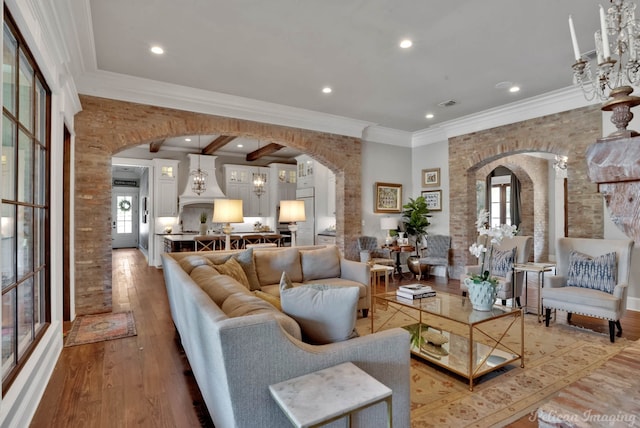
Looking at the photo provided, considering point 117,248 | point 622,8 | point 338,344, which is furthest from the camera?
point 117,248

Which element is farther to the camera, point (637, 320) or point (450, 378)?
point (637, 320)

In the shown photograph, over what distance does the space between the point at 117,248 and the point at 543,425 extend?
47.6 ft

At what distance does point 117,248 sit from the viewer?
12.8 metres

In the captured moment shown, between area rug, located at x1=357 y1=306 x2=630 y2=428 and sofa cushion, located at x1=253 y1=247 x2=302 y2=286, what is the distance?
1.70 metres

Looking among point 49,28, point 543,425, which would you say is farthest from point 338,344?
point 49,28

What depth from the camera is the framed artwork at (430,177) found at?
269 inches

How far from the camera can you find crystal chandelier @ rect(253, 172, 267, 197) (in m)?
9.30

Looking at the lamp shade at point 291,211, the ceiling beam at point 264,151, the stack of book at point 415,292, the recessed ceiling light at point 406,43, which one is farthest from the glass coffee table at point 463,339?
the ceiling beam at point 264,151

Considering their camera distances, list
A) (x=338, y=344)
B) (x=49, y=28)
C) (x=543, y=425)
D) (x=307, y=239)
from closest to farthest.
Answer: (x=543, y=425) → (x=338, y=344) → (x=49, y=28) → (x=307, y=239)

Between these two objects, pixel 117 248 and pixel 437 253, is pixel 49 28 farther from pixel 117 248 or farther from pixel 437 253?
pixel 117 248

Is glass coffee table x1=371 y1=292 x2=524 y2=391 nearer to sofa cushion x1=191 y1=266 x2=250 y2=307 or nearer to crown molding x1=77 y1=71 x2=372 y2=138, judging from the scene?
sofa cushion x1=191 y1=266 x2=250 y2=307

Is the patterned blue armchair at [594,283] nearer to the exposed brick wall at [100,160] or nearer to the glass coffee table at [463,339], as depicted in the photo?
the glass coffee table at [463,339]

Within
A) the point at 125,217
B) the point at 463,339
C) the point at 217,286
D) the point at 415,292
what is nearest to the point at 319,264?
the point at 415,292

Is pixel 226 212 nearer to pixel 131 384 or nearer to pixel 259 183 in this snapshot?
pixel 131 384
